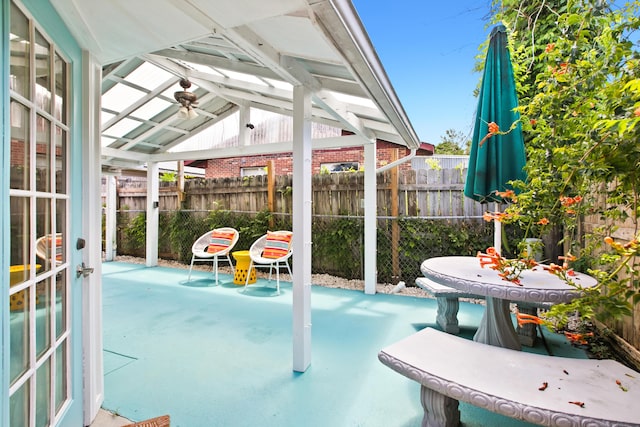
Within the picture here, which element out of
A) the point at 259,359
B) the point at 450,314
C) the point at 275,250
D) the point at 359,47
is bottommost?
the point at 259,359

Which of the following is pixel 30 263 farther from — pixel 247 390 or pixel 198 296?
pixel 198 296

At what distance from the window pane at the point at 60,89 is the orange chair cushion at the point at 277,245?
3463mm

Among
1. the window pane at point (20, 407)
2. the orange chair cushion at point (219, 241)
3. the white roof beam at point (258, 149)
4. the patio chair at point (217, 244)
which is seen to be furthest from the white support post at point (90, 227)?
the orange chair cushion at point (219, 241)

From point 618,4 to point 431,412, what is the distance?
276 cm

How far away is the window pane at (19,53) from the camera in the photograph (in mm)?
1071

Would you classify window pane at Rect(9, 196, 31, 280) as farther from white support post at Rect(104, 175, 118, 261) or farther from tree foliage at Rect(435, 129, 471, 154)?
tree foliage at Rect(435, 129, 471, 154)

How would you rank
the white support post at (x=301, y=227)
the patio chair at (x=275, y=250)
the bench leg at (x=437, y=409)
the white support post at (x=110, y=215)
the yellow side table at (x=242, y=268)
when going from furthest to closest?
the white support post at (x=110, y=215) → the yellow side table at (x=242, y=268) → the patio chair at (x=275, y=250) → the white support post at (x=301, y=227) → the bench leg at (x=437, y=409)

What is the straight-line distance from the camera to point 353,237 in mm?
4934

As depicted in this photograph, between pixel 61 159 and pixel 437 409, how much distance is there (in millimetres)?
2121

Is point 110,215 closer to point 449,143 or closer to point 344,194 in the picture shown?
point 344,194

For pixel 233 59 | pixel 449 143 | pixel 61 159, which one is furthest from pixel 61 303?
pixel 449 143

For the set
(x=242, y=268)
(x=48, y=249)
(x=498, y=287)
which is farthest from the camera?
(x=242, y=268)

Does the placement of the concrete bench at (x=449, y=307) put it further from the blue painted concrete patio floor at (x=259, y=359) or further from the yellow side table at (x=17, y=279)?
the yellow side table at (x=17, y=279)

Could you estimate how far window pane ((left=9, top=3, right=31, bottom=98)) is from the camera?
1.07 meters
